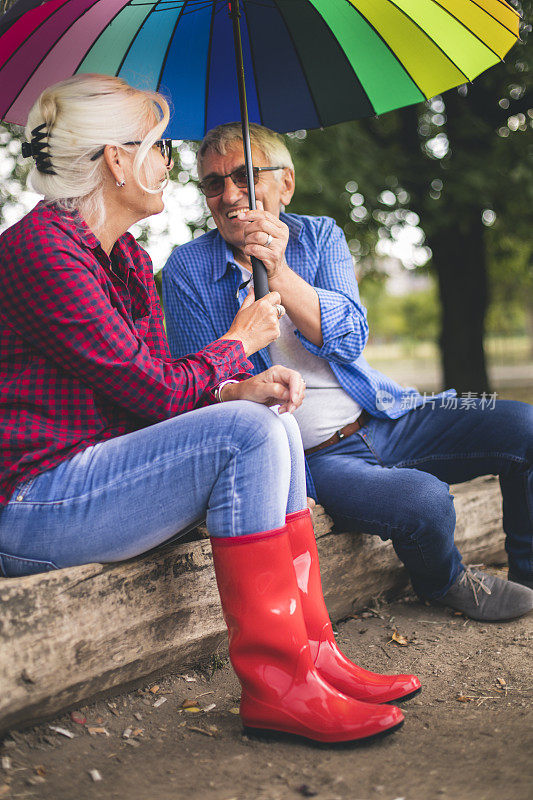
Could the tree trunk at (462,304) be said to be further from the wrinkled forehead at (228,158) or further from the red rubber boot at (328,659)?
the red rubber boot at (328,659)

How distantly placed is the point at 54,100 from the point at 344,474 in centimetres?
171

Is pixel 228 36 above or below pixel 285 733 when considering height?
above

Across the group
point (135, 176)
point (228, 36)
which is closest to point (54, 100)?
point (135, 176)

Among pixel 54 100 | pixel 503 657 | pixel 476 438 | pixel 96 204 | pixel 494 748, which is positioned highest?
pixel 54 100

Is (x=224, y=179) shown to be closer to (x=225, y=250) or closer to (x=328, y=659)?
(x=225, y=250)

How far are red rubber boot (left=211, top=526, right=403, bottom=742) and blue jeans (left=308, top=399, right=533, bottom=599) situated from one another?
87cm

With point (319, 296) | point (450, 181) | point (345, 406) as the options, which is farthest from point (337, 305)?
point (450, 181)

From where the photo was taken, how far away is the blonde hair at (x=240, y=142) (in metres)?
3.15

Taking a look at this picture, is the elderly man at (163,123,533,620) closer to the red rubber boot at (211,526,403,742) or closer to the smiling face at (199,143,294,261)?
the smiling face at (199,143,294,261)

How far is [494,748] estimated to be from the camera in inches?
84.3

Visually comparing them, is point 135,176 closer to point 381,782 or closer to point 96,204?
point 96,204

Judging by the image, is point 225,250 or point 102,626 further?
point 225,250

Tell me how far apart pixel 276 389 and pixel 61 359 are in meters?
0.64

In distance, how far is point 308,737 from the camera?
2.11 metres
